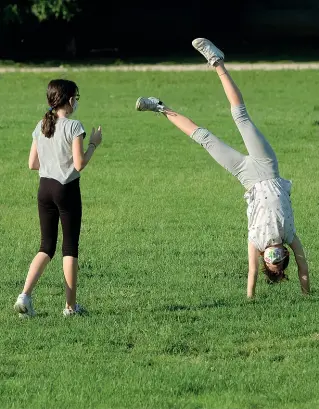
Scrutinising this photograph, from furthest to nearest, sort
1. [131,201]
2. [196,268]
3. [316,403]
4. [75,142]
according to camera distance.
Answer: [131,201] < [196,268] < [75,142] < [316,403]

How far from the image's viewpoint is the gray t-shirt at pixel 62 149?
8203 mm

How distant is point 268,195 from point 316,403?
9.16ft

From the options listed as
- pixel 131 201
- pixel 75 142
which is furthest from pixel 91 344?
pixel 131 201

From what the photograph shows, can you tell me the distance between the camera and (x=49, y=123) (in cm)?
824

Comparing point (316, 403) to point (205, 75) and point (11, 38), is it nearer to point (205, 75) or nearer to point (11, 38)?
point (205, 75)

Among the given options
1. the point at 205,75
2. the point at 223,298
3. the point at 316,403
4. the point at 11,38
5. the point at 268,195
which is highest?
the point at 11,38

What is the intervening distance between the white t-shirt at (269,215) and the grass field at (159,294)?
0.52m

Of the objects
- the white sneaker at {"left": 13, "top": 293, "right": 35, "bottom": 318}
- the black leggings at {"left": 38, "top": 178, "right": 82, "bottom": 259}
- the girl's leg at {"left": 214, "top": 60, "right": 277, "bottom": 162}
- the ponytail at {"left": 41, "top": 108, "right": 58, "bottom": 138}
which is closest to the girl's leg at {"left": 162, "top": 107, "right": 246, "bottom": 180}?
the girl's leg at {"left": 214, "top": 60, "right": 277, "bottom": 162}

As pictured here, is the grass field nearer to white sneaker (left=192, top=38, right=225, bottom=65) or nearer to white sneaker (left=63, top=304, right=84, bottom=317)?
white sneaker (left=63, top=304, right=84, bottom=317)

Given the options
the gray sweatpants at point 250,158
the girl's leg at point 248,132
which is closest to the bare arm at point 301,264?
the gray sweatpants at point 250,158

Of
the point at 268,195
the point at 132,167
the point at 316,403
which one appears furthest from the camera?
the point at 132,167

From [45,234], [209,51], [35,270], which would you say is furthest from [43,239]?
[209,51]

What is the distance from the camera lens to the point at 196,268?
34.0 ft

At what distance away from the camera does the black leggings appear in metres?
8.26
